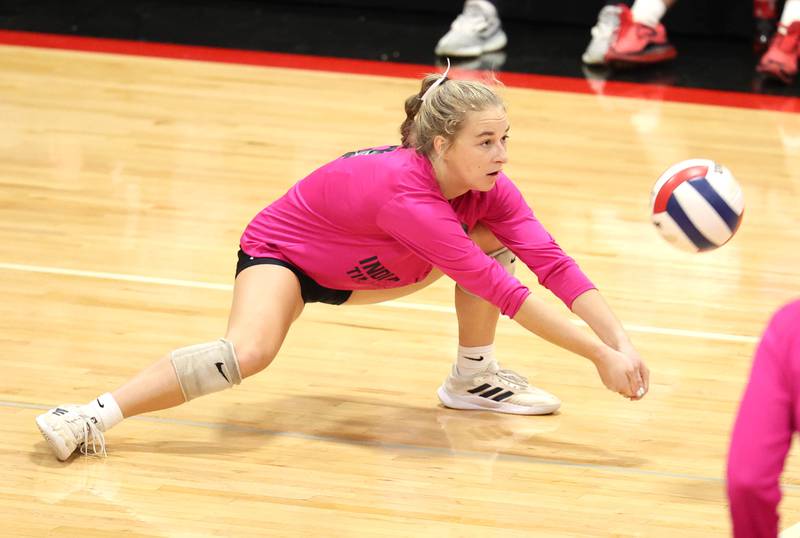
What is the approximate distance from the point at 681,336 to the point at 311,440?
1.20 m

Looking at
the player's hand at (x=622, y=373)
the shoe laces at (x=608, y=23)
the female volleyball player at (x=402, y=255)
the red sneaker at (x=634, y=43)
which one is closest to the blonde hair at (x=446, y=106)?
the female volleyball player at (x=402, y=255)

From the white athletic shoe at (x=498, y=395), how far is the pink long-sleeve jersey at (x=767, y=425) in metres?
1.41

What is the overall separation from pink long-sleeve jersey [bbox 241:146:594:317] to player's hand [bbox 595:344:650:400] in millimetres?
216

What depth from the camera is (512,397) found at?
3.01 meters

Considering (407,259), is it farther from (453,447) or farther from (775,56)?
(775,56)

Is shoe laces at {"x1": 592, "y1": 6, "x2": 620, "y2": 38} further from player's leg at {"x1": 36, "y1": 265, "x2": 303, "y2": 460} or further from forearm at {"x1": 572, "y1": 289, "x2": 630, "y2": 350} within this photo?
player's leg at {"x1": 36, "y1": 265, "x2": 303, "y2": 460}

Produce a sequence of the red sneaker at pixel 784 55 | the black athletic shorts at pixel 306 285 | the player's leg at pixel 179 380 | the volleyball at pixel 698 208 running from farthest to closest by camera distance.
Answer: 1. the red sneaker at pixel 784 55
2. the volleyball at pixel 698 208
3. the black athletic shorts at pixel 306 285
4. the player's leg at pixel 179 380

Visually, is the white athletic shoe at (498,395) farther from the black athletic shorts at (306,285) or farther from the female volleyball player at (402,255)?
the black athletic shorts at (306,285)

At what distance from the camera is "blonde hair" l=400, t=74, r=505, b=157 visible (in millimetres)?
2660

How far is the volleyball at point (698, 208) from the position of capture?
2932 mm

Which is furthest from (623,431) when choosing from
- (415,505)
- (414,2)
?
(414,2)

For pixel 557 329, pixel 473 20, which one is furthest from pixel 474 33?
pixel 557 329

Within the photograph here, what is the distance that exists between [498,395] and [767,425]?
4.84 ft

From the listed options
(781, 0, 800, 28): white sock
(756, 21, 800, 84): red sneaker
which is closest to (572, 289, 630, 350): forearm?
(756, 21, 800, 84): red sneaker
